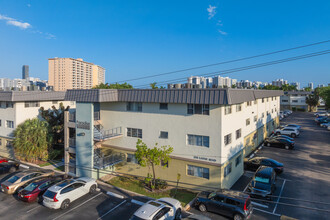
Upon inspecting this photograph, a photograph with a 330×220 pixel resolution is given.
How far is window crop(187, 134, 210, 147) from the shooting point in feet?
59.6

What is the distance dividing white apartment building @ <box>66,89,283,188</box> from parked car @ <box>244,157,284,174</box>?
234 cm

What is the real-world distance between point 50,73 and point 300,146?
8139 cm

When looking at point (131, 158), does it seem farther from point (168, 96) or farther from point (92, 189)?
point (168, 96)

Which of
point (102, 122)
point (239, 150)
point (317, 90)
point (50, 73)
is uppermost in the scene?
point (50, 73)

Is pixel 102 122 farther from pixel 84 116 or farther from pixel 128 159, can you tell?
pixel 128 159

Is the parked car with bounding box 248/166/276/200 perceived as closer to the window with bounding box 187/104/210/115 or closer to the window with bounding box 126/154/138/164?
the window with bounding box 187/104/210/115

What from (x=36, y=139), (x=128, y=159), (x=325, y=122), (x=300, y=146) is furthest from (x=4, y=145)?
(x=325, y=122)

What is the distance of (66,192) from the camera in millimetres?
16531

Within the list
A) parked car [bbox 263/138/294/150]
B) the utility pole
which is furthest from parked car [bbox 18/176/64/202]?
parked car [bbox 263/138/294/150]

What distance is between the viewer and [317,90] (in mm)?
Answer: 80688

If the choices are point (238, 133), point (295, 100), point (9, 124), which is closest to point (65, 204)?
point (238, 133)

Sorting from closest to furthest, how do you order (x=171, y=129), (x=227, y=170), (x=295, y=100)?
(x=227, y=170) < (x=171, y=129) < (x=295, y=100)

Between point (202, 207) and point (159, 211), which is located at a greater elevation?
point (159, 211)

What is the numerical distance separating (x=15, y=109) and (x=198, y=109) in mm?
24776
